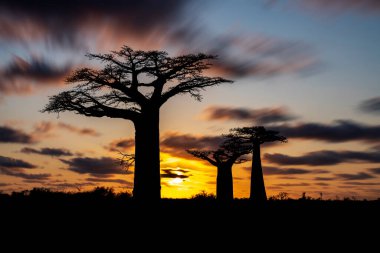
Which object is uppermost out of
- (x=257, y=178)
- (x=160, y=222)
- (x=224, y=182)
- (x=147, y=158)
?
(x=257, y=178)

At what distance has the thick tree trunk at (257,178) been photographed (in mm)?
30200

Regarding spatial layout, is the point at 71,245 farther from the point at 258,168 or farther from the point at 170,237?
the point at 258,168

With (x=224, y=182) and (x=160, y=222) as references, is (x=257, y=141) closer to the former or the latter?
(x=224, y=182)

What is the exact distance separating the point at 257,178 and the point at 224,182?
2.17m

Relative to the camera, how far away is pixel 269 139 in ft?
101

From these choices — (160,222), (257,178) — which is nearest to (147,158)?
(160,222)

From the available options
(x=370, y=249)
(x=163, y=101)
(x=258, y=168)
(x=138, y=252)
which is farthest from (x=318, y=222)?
(x=258, y=168)

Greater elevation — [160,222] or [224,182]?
[224,182]

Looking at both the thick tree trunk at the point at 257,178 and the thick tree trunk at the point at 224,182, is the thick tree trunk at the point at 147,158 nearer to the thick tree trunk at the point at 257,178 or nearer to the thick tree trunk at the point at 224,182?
the thick tree trunk at the point at 257,178

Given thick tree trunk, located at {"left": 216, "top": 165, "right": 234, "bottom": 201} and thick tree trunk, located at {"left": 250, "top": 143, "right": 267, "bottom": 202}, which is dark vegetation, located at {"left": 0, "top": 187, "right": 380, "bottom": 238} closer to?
thick tree trunk, located at {"left": 250, "top": 143, "right": 267, "bottom": 202}

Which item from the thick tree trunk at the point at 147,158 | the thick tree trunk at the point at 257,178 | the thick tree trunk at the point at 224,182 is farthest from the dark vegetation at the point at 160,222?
the thick tree trunk at the point at 224,182

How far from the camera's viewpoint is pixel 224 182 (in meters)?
31.5

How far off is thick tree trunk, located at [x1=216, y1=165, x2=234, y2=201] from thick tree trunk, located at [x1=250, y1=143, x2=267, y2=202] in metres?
1.51

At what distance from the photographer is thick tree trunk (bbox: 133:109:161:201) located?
19547mm
